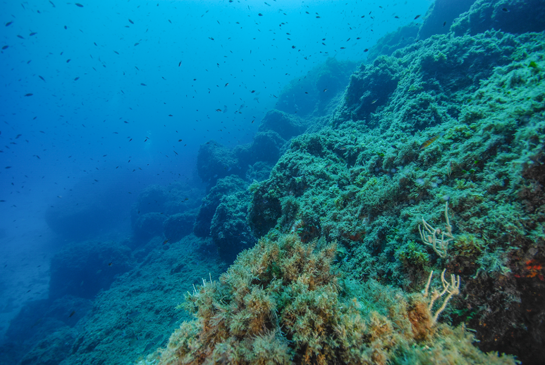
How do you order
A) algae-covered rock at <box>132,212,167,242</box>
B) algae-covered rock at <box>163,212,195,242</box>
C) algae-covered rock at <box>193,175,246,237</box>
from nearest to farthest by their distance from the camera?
1. algae-covered rock at <box>193,175,246,237</box>
2. algae-covered rock at <box>163,212,195,242</box>
3. algae-covered rock at <box>132,212,167,242</box>

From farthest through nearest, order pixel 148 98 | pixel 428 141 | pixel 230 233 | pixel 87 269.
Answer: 1. pixel 148 98
2. pixel 87 269
3. pixel 230 233
4. pixel 428 141

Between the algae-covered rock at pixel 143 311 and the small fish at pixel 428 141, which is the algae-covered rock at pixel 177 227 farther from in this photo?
the small fish at pixel 428 141

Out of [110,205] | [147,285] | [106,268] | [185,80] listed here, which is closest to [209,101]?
[185,80]

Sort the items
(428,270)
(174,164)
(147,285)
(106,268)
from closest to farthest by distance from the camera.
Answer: (428,270) → (147,285) → (106,268) → (174,164)

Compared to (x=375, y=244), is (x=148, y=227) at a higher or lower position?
lower

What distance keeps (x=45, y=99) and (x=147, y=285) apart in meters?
141

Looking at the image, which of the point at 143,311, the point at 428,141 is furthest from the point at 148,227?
the point at 428,141

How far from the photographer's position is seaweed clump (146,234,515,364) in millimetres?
1622

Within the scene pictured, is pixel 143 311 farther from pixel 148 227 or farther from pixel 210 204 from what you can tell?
pixel 148 227

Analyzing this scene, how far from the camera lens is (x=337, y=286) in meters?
2.52

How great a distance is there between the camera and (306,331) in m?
1.78

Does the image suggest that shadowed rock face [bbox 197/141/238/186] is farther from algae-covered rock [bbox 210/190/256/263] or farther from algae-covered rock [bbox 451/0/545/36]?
algae-covered rock [bbox 451/0/545/36]

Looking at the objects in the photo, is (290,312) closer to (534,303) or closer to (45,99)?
(534,303)

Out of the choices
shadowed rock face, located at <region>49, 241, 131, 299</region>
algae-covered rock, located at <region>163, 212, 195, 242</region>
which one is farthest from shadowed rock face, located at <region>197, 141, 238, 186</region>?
shadowed rock face, located at <region>49, 241, 131, 299</region>
